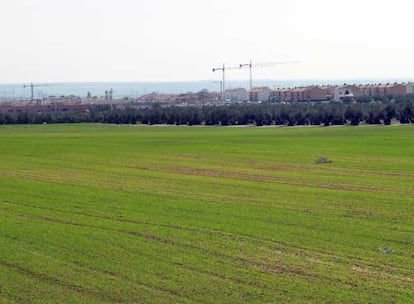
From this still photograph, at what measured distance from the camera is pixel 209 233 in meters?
24.5

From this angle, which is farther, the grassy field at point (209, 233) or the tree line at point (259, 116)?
the tree line at point (259, 116)

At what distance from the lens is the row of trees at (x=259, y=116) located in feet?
366

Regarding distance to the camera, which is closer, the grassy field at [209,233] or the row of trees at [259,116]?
the grassy field at [209,233]

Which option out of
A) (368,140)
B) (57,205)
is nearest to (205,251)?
(57,205)

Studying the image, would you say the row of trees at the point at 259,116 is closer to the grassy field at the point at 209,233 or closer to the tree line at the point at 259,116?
the tree line at the point at 259,116

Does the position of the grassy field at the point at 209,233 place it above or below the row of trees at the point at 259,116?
below

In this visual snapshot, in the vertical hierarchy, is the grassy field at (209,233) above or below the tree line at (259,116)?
below

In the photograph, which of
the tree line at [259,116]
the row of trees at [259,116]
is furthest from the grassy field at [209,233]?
the tree line at [259,116]

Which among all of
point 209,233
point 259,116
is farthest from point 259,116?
point 209,233

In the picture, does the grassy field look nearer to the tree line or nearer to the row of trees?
the row of trees

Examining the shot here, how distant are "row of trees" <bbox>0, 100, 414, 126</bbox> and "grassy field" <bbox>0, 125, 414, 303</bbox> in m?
62.9

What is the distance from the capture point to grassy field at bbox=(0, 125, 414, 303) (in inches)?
706

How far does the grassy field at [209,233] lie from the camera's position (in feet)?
58.9

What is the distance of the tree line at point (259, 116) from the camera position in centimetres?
11169
